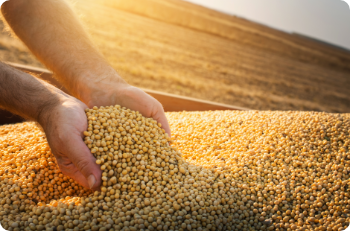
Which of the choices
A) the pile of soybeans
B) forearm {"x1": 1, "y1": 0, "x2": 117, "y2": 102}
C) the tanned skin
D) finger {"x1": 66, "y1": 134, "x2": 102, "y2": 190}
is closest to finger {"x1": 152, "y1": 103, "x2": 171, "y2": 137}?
the tanned skin

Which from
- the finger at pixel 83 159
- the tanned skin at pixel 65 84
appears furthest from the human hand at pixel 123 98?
the finger at pixel 83 159

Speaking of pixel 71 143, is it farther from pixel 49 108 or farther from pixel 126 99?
pixel 126 99

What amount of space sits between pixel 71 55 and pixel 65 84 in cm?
30

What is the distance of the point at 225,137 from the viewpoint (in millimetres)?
2441

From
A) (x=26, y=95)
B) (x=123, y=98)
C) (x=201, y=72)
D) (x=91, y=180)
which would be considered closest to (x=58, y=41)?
(x=26, y=95)

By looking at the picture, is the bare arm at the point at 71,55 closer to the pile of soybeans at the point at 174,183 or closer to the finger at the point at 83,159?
the pile of soybeans at the point at 174,183

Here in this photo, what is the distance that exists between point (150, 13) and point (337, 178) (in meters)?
19.8

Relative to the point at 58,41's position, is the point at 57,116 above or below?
below

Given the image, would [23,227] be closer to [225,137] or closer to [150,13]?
[225,137]

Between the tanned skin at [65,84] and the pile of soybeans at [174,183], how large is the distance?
126 millimetres

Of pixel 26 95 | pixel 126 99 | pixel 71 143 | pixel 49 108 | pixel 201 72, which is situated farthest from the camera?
pixel 201 72

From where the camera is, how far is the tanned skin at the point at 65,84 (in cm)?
160

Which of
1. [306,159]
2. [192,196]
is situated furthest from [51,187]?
[306,159]

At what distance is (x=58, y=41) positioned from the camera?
237 centimetres
